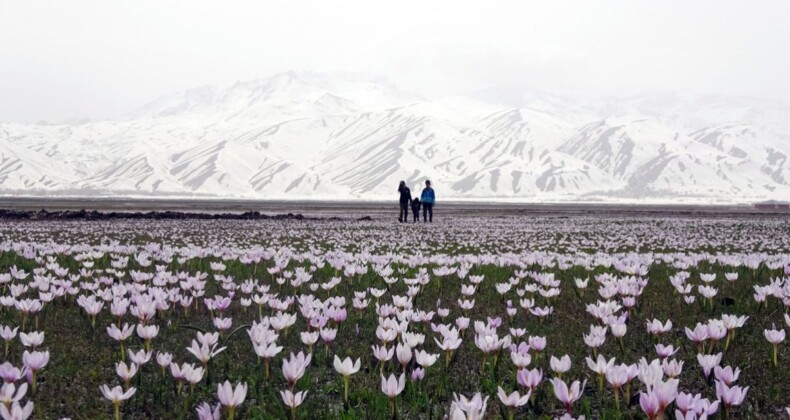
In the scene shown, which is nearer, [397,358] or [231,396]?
[231,396]

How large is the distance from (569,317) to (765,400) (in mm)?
2678

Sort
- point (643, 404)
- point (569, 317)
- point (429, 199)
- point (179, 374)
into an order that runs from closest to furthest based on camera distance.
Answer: point (643, 404) → point (179, 374) → point (569, 317) → point (429, 199)

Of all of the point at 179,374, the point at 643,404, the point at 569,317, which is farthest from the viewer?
the point at 569,317

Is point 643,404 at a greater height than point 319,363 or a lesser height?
greater

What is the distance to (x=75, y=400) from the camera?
3.92 meters

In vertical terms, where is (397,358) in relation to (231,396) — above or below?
below

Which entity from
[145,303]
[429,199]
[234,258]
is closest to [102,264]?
[234,258]

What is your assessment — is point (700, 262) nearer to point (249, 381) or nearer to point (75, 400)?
point (249, 381)

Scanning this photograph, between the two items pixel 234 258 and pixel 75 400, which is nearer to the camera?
pixel 75 400

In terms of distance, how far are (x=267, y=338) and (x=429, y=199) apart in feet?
97.6

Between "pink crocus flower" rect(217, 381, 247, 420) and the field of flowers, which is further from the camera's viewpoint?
the field of flowers

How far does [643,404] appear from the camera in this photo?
9.59ft

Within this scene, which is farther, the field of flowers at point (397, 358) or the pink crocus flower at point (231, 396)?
the field of flowers at point (397, 358)

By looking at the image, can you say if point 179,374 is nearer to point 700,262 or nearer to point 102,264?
point 102,264
